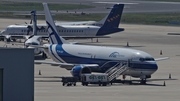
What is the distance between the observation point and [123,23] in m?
142

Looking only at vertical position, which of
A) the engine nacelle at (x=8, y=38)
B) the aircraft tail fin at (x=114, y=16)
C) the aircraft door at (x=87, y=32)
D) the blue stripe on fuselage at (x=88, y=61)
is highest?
the aircraft tail fin at (x=114, y=16)

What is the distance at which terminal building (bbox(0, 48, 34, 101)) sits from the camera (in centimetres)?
3522

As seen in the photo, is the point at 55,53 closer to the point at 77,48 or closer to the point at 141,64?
the point at 77,48

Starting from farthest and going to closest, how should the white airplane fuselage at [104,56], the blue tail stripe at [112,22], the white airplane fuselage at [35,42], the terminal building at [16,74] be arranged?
the blue tail stripe at [112,22], the white airplane fuselage at [35,42], the white airplane fuselage at [104,56], the terminal building at [16,74]

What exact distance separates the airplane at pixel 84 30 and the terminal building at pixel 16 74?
58944 mm

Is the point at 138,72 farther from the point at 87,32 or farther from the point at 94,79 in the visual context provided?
the point at 87,32

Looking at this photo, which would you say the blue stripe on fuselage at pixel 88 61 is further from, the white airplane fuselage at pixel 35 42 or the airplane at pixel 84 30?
the airplane at pixel 84 30

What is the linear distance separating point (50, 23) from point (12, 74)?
30714 mm

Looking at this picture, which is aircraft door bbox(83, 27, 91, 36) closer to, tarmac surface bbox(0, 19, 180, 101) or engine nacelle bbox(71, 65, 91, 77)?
tarmac surface bbox(0, 19, 180, 101)

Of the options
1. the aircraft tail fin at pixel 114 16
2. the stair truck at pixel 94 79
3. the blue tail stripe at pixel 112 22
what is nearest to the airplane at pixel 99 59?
the stair truck at pixel 94 79

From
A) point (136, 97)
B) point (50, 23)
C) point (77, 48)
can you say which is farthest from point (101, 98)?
point (50, 23)

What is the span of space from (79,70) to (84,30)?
42468mm

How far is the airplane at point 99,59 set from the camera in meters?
56.2

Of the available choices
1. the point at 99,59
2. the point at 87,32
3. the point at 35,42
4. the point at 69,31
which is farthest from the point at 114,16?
the point at 99,59
